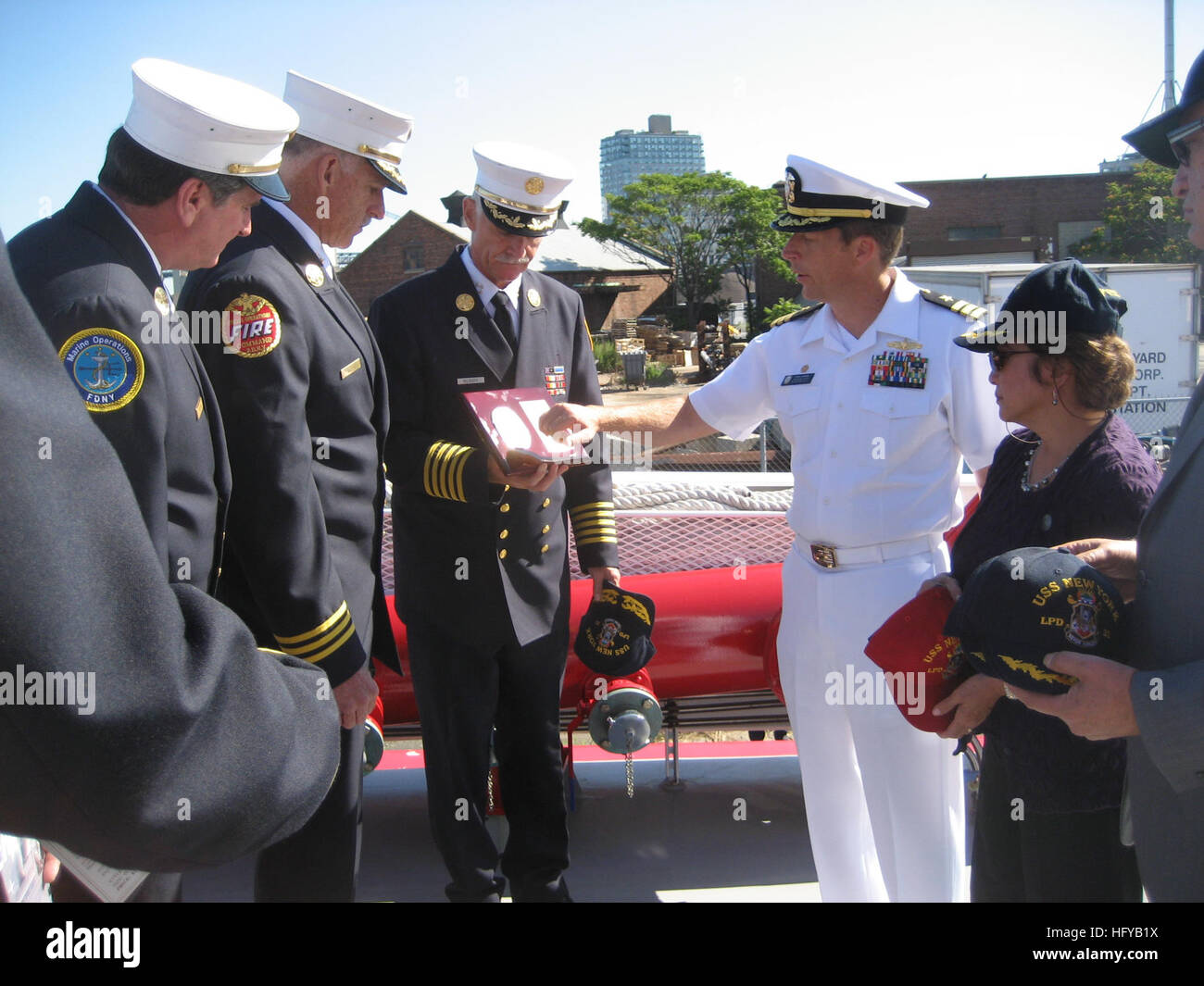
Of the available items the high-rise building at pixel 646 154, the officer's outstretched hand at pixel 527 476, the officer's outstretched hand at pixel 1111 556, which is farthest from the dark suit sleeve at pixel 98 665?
the high-rise building at pixel 646 154

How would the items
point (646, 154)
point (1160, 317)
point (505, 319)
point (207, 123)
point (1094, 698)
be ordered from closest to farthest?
point (1094, 698) < point (207, 123) < point (505, 319) < point (1160, 317) < point (646, 154)

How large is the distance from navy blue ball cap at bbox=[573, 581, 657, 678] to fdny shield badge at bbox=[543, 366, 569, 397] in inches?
22.5

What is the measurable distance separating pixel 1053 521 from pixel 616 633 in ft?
4.51

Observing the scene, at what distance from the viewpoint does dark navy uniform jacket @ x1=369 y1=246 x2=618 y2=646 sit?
2.69 meters

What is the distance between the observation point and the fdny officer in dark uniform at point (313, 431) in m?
2.00

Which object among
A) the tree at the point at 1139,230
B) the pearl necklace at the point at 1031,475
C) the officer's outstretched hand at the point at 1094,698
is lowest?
the officer's outstretched hand at the point at 1094,698

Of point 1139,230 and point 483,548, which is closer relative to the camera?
point 483,548

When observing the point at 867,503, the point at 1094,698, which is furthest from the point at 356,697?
the point at 1094,698

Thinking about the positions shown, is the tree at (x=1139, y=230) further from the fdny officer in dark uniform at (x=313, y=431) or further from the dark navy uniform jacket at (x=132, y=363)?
the dark navy uniform jacket at (x=132, y=363)

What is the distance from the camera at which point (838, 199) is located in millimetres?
2457

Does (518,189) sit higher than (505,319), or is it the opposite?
(518,189)

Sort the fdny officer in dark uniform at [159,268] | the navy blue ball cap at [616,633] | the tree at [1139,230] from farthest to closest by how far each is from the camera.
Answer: the tree at [1139,230] < the navy blue ball cap at [616,633] < the fdny officer in dark uniform at [159,268]

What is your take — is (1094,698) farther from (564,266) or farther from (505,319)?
(564,266)

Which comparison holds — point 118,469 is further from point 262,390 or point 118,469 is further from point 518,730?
point 518,730
